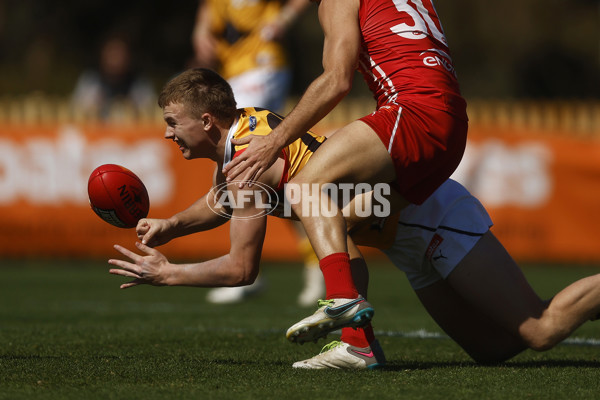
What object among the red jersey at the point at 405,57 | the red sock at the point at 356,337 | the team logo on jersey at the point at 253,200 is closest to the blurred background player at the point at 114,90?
the team logo on jersey at the point at 253,200

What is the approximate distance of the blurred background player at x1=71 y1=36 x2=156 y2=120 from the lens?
41.0ft

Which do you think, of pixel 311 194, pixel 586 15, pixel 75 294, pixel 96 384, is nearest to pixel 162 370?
pixel 96 384

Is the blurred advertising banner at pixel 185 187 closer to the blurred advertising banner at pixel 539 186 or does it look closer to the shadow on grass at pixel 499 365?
the blurred advertising banner at pixel 539 186

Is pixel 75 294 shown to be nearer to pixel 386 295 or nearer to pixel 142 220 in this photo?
pixel 386 295

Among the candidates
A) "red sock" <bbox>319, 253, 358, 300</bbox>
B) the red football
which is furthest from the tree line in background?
"red sock" <bbox>319, 253, 358, 300</bbox>

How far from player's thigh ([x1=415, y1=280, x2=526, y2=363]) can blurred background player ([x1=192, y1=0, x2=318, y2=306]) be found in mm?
3347

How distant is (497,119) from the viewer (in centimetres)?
1211

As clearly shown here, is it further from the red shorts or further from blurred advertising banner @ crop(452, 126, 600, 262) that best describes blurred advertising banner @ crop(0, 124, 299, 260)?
the red shorts

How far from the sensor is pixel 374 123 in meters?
4.27

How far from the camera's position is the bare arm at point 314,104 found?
4168mm

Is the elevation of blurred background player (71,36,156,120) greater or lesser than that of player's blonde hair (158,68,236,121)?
greater

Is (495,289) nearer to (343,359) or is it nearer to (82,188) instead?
(343,359)

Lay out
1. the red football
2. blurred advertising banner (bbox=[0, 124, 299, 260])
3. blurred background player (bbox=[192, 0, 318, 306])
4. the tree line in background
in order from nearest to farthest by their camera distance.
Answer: the red football < blurred background player (bbox=[192, 0, 318, 306]) < blurred advertising banner (bbox=[0, 124, 299, 260]) < the tree line in background

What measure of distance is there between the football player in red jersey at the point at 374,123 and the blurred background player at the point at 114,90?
8.26 metres
